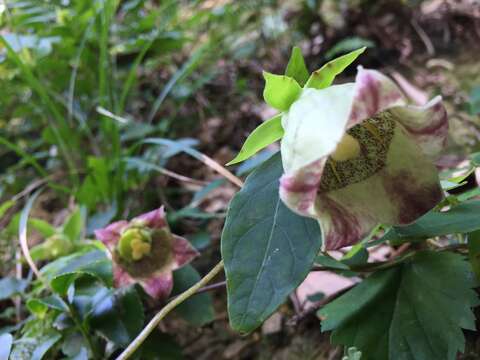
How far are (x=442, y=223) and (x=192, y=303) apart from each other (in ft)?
1.24

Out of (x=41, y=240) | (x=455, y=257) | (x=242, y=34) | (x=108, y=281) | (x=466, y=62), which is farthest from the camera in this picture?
(x=242, y=34)

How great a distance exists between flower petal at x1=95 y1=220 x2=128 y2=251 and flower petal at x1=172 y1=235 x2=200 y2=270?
0.08 m

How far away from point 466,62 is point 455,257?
103 cm

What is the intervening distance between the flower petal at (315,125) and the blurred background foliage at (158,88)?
338mm

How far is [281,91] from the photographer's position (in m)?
0.51

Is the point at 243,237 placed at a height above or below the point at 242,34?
above

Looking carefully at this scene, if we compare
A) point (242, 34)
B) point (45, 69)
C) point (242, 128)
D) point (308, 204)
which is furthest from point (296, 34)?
point (308, 204)

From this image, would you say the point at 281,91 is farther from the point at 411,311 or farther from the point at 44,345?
the point at 44,345

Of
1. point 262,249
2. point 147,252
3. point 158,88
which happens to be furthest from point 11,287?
point 158,88

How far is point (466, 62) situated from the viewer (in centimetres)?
140

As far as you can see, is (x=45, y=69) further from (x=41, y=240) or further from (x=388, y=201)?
(x=388, y=201)

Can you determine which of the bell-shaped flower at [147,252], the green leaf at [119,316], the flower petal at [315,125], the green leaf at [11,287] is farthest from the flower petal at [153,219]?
the flower petal at [315,125]

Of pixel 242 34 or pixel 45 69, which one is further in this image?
pixel 242 34

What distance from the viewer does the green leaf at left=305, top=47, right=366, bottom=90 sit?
1.67ft
